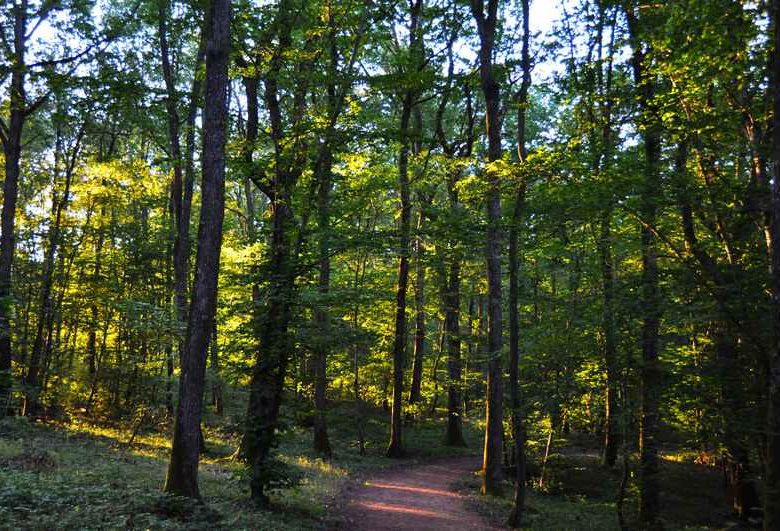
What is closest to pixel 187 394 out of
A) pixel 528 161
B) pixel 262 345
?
pixel 262 345

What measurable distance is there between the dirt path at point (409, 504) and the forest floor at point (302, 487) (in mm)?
39

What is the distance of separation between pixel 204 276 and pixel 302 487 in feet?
19.6

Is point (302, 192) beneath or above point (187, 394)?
above

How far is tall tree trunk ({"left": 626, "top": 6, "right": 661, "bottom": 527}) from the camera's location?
9.16 metres

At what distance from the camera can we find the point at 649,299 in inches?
349

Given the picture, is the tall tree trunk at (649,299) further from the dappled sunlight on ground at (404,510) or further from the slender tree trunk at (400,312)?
the slender tree trunk at (400,312)

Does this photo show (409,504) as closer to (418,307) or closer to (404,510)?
(404,510)

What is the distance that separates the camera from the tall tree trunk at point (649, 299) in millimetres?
9156

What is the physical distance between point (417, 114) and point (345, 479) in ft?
48.3

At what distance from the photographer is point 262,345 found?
9234mm

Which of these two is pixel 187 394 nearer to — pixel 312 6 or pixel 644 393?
pixel 644 393

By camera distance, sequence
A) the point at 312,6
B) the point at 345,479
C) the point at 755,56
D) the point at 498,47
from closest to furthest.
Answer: the point at 755,56 → the point at 312,6 → the point at 345,479 → the point at 498,47

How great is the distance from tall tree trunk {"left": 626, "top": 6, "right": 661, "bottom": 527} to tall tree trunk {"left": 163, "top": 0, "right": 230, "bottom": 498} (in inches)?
300

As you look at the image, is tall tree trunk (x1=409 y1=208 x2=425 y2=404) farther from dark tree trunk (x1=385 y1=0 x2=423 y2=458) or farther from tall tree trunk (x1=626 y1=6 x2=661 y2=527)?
tall tree trunk (x1=626 y1=6 x2=661 y2=527)
